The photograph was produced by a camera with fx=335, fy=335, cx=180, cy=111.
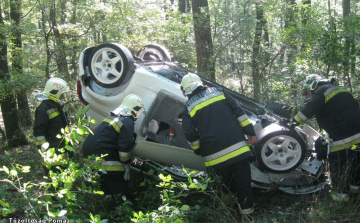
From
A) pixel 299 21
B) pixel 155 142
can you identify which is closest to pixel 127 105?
pixel 155 142

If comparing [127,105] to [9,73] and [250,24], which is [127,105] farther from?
[9,73]

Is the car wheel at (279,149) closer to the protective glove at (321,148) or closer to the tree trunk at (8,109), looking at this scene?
the protective glove at (321,148)

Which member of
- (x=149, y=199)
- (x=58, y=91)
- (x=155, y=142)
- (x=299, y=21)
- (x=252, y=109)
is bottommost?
(x=149, y=199)

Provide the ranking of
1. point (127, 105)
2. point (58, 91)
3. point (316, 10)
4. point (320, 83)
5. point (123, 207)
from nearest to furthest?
point (123, 207)
point (127, 105)
point (320, 83)
point (58, 91)
point (316, 10)

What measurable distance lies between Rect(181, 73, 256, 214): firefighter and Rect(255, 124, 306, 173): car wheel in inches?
8.7

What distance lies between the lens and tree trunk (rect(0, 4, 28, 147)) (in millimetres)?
7508

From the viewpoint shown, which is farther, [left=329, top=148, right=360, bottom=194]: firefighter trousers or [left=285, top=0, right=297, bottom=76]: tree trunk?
[left=285, top=0, right=297, bottom=76]: tree trunk

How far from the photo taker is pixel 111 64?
4.98 meters

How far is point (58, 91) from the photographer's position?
198 inches

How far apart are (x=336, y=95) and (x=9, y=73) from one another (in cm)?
715

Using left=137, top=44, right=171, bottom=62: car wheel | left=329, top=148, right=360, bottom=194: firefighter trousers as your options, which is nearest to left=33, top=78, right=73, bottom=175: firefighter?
left=137, top=44, right=171, bottom=62: car wheel

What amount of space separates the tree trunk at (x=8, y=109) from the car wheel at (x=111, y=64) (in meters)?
3.24

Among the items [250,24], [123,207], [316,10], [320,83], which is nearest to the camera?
[123,207]

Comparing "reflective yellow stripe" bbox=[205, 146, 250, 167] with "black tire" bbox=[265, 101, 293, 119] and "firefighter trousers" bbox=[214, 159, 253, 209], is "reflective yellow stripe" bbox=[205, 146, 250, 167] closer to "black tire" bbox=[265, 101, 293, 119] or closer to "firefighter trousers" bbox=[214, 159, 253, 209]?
"firefighter trousers" bbox=[214, 159, 253, 209]
